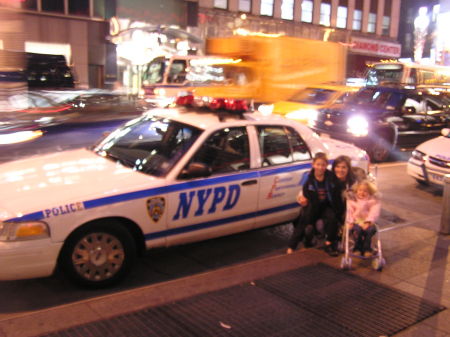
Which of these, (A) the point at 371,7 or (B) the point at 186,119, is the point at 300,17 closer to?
(A) the point at 371,7

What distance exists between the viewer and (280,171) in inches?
226

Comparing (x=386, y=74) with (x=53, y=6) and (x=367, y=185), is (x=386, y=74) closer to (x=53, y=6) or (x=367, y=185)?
(x=53, y=6)

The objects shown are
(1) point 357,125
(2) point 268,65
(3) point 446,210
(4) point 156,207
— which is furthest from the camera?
(2) point 268,65

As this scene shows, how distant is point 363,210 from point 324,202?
48 cm

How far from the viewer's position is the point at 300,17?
33.5m

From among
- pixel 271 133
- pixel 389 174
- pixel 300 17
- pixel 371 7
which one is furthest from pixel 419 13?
pixel 271 133

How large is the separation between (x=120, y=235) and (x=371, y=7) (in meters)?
38.0

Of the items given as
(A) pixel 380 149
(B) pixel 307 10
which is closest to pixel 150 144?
(A) pixel 380 149

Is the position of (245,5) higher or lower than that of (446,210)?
higher

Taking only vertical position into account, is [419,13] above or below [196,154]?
above

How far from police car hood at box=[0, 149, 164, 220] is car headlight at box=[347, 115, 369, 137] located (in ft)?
25.7

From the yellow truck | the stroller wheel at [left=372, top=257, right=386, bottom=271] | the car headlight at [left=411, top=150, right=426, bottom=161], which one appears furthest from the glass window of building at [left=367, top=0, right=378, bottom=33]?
the stroller wheel at [left=372, top=257, right=386, bottom=271]

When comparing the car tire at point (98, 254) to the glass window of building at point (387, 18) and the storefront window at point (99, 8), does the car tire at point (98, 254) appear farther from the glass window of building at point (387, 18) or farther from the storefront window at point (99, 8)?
the glass window of building at point (387, 18)

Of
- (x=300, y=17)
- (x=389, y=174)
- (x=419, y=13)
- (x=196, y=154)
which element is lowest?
(x=389, y=174)
